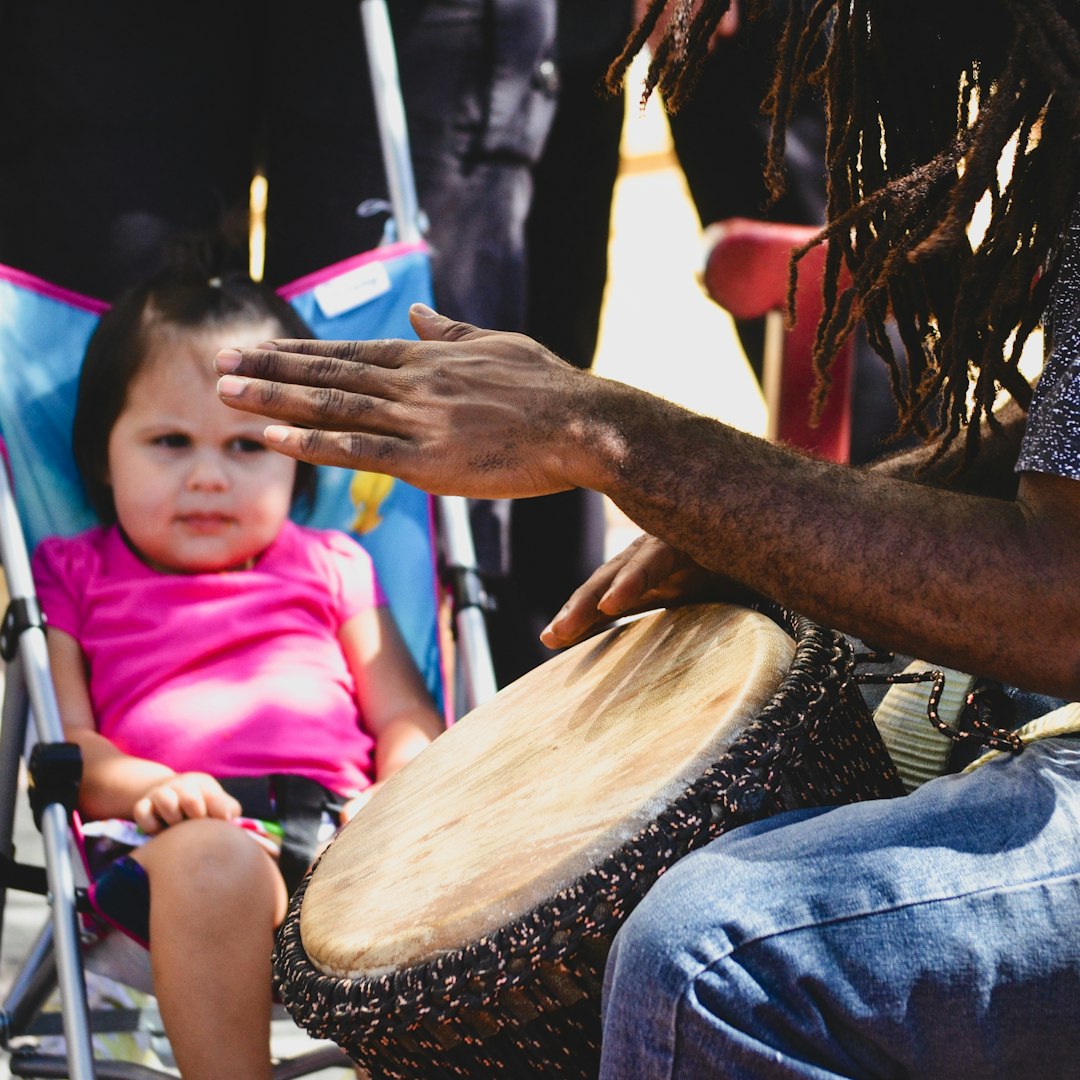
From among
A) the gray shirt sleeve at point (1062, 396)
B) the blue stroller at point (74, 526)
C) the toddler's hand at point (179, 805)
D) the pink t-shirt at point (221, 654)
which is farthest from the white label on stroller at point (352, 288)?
the gray shirt sleeve at point (1062, 396)

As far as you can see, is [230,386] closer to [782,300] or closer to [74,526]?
[74,526]

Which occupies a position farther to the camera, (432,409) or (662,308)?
(662,308)

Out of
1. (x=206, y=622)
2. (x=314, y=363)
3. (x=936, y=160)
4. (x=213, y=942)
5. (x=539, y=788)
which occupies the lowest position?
(x=213, y=942)

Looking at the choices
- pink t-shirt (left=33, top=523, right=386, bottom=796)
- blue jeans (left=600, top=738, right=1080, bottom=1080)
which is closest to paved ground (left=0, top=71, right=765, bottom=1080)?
pink t-shirt (left=33, top=523, right=386, bottom=796)

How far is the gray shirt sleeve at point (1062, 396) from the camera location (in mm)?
1111

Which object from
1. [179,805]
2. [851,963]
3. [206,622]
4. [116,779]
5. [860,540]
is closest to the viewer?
[851,963]

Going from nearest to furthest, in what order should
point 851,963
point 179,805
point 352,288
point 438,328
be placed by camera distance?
point 851,963
point 438,328
point 179,805
point 352,288

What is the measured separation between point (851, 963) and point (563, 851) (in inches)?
8.4

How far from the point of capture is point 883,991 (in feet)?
3.35

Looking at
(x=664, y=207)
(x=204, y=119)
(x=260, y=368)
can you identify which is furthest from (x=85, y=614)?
(x=664, y=207)

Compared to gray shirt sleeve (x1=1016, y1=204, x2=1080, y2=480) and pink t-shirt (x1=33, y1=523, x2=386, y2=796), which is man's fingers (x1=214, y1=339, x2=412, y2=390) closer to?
gray shirt sleeve (x1=1016, y1=204, x2=1080, y2=480)

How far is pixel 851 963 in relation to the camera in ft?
3.35

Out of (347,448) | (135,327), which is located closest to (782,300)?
(135,327)

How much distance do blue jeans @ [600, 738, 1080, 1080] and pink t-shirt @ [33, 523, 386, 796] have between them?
1044mm
